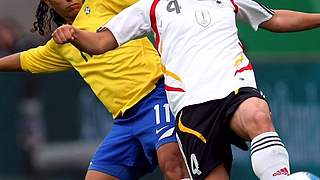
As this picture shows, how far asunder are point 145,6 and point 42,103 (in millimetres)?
4943

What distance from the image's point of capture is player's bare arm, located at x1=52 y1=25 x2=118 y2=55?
6699 millimetres

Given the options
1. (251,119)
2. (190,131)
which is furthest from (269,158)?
(190,131)

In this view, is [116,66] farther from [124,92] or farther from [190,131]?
[190,131]

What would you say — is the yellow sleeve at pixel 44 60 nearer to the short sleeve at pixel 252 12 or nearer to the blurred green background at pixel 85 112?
the short sleeve at pixel 252 12

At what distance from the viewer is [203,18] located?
271 inches

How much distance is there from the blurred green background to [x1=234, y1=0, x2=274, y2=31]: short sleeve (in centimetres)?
458

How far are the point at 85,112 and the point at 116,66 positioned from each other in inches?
153

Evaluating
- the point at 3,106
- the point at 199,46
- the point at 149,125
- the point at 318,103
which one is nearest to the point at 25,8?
the point at 3,106

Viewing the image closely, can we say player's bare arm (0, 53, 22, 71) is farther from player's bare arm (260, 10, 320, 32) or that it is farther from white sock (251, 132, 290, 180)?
white sock (251, 132, 290, 180)

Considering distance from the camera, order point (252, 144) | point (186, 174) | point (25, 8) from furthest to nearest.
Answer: point (25, 8)
point (186, 174)
point (252, 144)

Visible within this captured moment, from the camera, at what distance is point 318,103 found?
1185 centimetres

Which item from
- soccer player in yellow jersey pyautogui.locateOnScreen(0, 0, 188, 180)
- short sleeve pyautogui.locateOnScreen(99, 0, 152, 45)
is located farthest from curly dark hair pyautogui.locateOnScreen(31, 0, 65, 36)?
short sleeve pyautogui.locateOnScreen(99, 0, 152, 45)

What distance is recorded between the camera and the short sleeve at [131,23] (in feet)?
23.0

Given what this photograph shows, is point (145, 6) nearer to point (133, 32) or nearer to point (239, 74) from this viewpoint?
point (133, 32)
